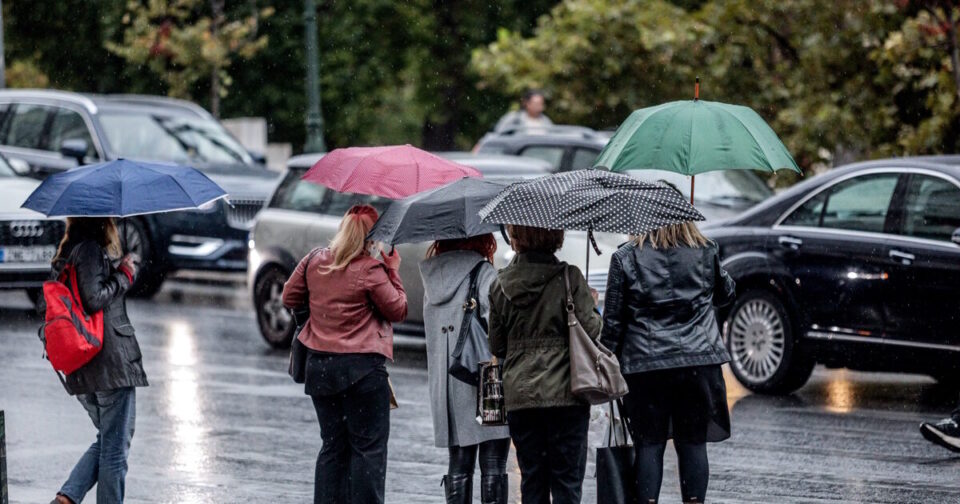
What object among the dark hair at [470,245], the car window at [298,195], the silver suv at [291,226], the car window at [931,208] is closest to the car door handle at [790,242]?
the car window at [931,208]

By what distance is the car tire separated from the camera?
11.7 meters

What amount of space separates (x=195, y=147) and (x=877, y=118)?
7939 millimetres

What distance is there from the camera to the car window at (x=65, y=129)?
1872 cm

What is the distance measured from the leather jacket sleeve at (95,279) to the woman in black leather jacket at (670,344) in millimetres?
2219

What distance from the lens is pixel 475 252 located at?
7145 mm

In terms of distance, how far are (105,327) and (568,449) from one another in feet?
7.50

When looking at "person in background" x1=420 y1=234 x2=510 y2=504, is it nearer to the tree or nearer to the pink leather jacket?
the pink leather jacket

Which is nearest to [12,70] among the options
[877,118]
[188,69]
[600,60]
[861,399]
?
[188,69]

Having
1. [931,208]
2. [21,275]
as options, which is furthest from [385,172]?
[21,275]

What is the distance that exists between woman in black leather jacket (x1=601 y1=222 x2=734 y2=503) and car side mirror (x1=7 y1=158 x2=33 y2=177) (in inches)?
424

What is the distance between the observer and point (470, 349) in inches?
274

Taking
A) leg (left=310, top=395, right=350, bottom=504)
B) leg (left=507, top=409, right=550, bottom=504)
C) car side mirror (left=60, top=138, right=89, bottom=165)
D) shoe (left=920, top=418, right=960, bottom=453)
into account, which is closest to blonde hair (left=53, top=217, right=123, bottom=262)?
leg (left=310, top=395, right=350, bottom=504)

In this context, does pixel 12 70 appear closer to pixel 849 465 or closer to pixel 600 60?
pixel 600 60

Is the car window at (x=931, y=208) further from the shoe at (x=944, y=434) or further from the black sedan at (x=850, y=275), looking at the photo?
the shoe at (x=944, y=434)
